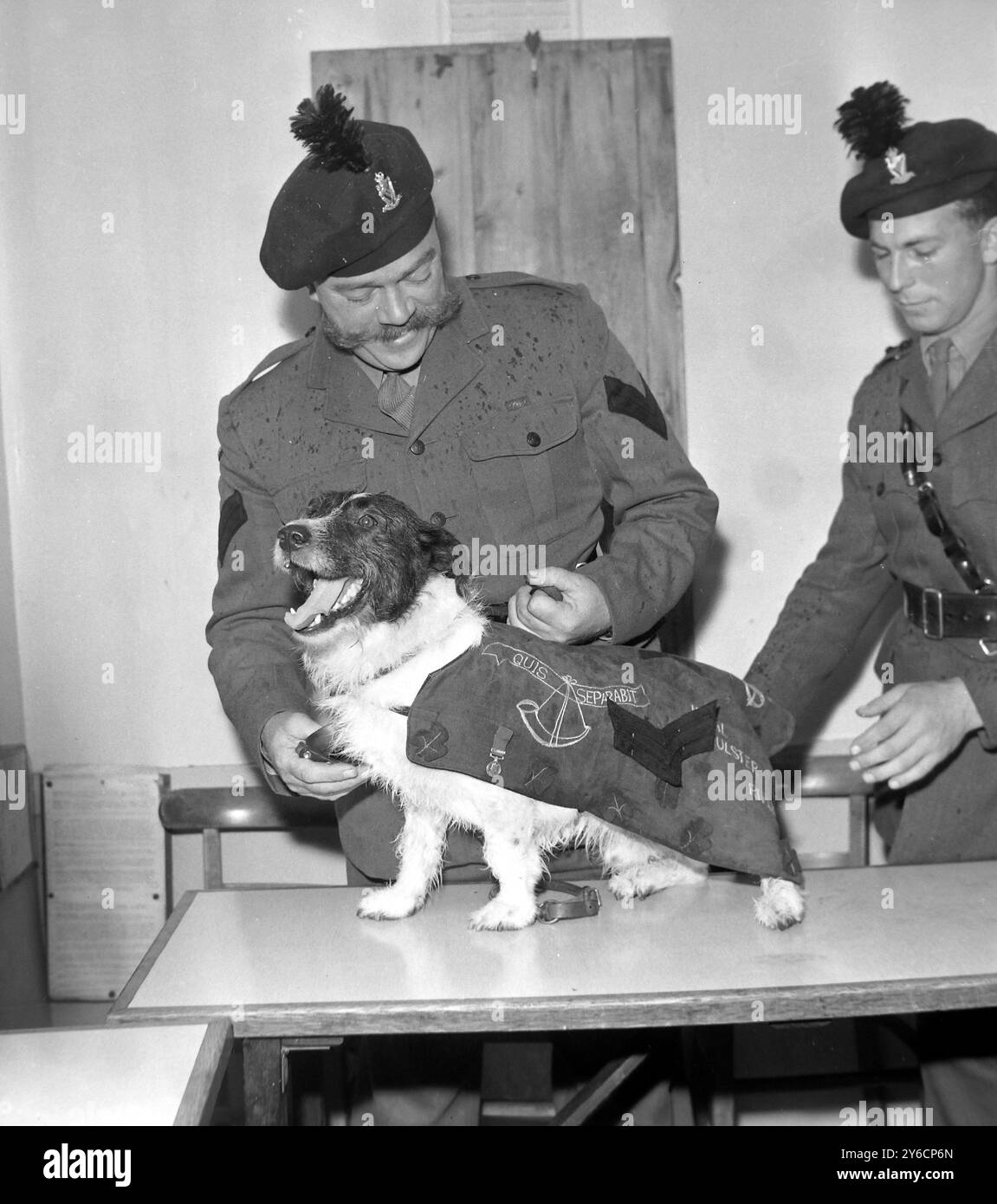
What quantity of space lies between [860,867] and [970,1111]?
22.1 inches

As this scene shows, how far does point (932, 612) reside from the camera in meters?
2.51

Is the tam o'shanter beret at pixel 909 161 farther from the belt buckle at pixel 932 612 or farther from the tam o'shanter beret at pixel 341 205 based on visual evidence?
the tam o'shanter beret at pixel 341 205

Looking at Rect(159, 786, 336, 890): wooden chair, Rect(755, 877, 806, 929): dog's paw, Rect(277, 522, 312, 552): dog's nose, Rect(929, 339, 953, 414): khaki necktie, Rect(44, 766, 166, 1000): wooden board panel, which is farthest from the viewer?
Rect(44, 766, 166, 1000): wooden board panel

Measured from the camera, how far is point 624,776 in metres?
1.99

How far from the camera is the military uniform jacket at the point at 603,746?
1.96m

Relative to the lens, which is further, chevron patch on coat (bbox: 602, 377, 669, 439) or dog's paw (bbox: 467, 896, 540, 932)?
chevron patch on coat (bbox: 602, 377, 669, 439)

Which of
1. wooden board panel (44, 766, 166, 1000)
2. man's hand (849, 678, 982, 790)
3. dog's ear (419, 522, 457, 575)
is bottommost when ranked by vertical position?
wooden board panel (44, 766, 166, 1000)

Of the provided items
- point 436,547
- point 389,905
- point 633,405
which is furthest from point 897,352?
point 389,905

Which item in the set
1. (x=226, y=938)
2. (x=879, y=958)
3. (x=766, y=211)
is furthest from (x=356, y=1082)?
(x=766, y=211)

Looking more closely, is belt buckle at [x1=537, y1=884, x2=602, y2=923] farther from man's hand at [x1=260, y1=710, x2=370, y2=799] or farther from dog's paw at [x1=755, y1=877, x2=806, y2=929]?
man's hand at [x1=260, y1=710, x2=370, y2=799]

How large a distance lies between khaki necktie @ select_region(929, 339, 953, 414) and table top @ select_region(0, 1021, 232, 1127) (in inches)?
73.6

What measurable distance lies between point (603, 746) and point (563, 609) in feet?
0.84

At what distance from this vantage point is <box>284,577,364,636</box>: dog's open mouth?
1.99m

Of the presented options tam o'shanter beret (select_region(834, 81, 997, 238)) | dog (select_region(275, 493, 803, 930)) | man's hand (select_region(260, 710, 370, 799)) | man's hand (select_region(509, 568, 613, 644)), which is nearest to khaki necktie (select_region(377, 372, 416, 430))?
dog (select_region(275, 493, 803, 930))
